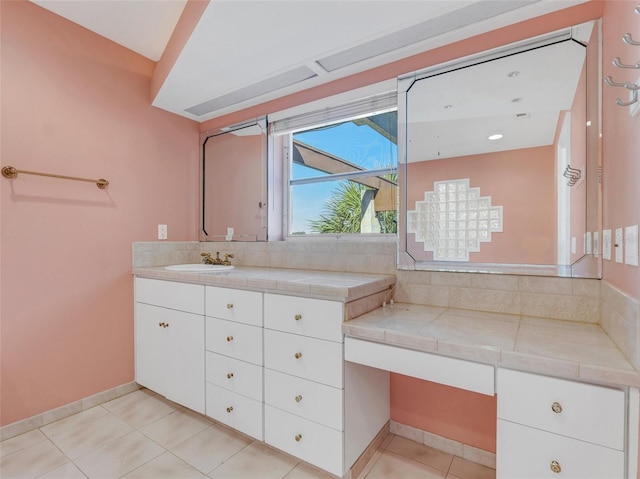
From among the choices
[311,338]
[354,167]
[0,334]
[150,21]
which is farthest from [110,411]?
[150,21]

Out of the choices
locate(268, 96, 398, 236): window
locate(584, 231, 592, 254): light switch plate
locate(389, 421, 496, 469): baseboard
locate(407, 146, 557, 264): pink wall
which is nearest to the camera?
locate(584, 231, 592, 254): light switch plate

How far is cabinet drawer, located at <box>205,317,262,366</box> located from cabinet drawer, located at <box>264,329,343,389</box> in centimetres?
7

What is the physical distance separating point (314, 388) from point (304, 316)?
333mm

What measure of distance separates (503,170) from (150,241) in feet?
8.10

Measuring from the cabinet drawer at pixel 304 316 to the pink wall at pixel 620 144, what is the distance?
1.01 metres

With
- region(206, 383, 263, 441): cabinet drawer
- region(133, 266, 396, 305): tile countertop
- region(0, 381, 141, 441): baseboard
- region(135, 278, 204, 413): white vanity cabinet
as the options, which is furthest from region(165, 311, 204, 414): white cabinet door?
region(0, 381, 141, 441): baseboard

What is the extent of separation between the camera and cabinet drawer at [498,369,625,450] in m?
0.92

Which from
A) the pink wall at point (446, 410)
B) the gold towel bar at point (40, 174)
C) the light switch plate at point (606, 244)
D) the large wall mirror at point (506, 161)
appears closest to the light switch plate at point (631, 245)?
the light switch plate at point (606, 244)

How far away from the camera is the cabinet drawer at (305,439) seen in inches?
55.6

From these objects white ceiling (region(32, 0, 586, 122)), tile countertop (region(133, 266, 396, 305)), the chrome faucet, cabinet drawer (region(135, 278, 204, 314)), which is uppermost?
white ceiling (region(32, 0, 586, 122))

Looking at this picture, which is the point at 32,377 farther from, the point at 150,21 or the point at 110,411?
the point at 150,21

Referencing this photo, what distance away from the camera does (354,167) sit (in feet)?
7.28

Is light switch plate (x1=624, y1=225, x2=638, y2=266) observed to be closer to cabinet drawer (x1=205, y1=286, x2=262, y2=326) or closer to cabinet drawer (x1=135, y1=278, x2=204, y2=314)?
cabinet drawer (x1=205, y1=286, x2=262, y2=326)

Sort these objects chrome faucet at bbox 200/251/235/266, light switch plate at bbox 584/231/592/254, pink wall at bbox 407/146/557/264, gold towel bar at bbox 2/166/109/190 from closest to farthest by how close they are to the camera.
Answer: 1. light switch plate at bbox 584/231/592/254
2. pink wall at bbox 407/146/557/264
3. gold towel bar at bbox 2/166/109/190
4. chrome faucet at bbox 200/251/235/266
